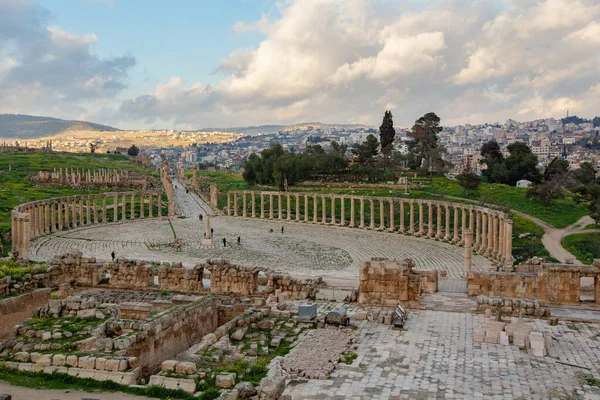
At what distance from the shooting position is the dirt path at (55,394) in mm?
12859

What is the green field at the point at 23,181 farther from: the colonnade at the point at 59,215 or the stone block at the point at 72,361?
the stone block at the point at 72,361

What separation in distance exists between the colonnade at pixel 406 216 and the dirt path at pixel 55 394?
28211 millimetres

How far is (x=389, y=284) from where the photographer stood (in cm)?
2308

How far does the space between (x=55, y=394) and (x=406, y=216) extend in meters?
53.4

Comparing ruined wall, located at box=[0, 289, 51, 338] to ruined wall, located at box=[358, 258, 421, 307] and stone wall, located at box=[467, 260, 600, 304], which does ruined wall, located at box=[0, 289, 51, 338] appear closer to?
ruined wall, located at box=[358, 258, 421, 307]

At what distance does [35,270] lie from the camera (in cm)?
2509

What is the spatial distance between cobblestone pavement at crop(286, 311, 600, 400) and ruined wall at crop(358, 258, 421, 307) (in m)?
2.47

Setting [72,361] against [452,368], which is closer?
[72,361]

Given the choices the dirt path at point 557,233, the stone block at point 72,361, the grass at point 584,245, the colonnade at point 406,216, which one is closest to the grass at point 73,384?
the stone block at point 72,361

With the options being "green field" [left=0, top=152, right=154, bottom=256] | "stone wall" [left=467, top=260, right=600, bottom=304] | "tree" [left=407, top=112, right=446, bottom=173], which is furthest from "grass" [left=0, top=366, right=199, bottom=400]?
"tree" [left=407, top=112, right=446, bottom=173]

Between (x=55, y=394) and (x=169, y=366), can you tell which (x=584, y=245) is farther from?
(x=55, y=394)

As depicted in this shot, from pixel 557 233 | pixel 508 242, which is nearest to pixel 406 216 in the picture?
pixel 557 233

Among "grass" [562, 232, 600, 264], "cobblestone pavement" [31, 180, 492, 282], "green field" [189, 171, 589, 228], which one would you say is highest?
"green field" [189, 171, 589, 228]

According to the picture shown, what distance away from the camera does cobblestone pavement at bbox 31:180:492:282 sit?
1678 inches
